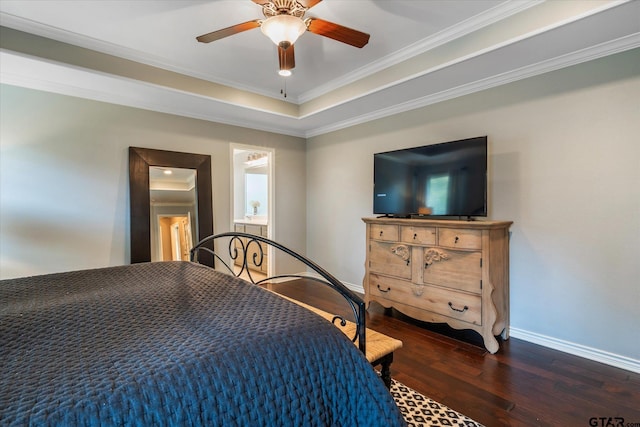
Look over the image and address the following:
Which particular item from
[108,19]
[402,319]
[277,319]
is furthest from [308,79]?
[277,319]

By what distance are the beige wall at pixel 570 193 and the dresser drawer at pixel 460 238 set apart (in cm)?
51

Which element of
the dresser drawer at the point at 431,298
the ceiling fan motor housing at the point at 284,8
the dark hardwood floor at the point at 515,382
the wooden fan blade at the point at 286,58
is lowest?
the dark hardwood floor at the point at 515,382

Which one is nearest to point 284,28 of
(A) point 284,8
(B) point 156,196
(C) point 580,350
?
(A) point 284,8

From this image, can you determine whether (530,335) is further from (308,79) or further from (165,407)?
(308,79)

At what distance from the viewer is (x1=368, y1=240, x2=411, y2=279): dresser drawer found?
121 inches

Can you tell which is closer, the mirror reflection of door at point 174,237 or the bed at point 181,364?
the bed at point 181,364

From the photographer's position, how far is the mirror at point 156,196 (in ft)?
11.3

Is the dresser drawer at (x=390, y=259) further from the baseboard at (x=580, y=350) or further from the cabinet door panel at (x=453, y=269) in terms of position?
the baseboard at (x=580, y=350)

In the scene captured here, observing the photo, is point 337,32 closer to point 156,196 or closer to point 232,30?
point 232,30

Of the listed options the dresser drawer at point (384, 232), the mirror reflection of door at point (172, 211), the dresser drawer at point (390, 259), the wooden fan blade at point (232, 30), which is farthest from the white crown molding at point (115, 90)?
the dresser drawer at point (390, 259)

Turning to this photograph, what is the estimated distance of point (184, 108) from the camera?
3.74 m

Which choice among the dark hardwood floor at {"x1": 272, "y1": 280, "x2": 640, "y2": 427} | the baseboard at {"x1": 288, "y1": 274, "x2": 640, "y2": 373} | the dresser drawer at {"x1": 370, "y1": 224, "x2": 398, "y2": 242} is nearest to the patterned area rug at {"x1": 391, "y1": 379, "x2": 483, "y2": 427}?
the dark hardwood floor at {"x1": 272, "y1": 280, "x2": 640, "y2": 427}

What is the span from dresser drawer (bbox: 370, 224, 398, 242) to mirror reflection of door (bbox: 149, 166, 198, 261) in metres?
2.24

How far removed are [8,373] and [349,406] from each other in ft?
3.02
